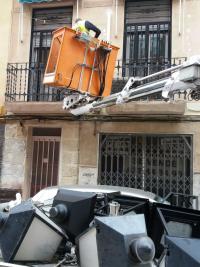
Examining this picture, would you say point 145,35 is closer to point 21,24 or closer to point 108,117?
point 108,117

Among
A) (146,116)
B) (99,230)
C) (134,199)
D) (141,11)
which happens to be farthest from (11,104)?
(99,230)

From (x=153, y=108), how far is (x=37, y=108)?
2969 millimetres

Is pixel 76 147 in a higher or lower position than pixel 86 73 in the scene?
lower

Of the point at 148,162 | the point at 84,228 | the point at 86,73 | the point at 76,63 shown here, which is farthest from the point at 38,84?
the point at 84,228

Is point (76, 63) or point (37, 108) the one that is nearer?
point (76, 63)

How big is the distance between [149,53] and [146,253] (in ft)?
26.4

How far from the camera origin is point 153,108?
9.51 metres

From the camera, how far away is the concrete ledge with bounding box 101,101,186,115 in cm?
944

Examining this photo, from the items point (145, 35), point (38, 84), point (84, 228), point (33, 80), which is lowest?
point (84, 228)

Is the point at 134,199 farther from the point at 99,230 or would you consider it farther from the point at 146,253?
the point at 146,253

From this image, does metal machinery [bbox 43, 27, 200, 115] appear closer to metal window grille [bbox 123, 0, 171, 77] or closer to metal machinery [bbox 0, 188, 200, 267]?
metal machinery [bbox 0, 188, 200, 267]

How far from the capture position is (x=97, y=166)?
1034cm

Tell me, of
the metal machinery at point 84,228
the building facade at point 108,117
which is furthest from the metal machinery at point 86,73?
the building facade at point 108,117

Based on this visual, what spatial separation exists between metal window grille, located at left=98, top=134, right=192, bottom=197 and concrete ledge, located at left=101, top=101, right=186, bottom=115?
765 mm
